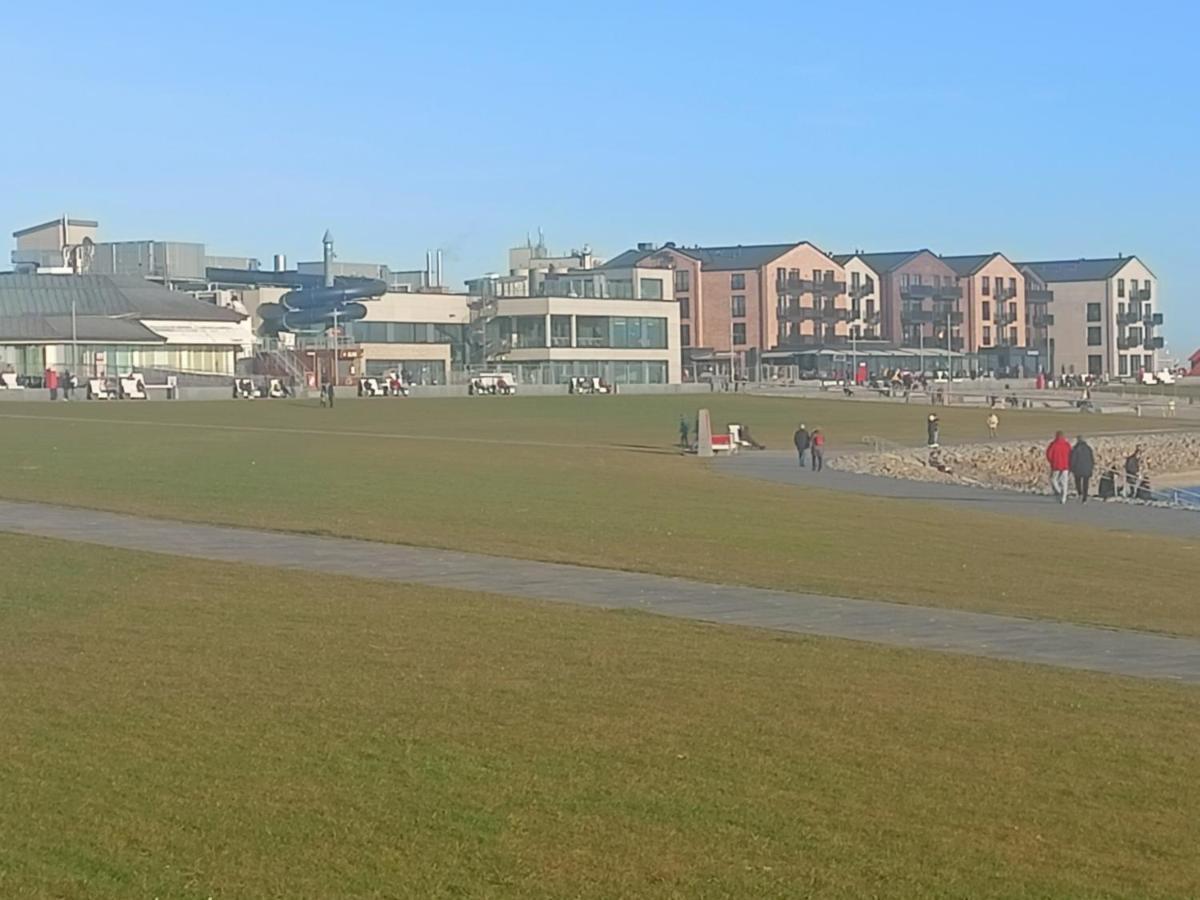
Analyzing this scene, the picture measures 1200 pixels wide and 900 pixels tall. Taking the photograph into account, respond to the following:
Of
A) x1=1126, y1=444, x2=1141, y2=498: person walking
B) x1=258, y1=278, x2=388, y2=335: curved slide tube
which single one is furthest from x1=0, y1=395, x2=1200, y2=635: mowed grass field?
x1=258, y1=278, x2=388, y2=335: curved slide tube

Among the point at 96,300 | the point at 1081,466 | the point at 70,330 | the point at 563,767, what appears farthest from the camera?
the point at 96,300

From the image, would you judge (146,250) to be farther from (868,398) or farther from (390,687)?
(390,687)

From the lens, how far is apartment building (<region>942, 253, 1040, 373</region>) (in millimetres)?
172500

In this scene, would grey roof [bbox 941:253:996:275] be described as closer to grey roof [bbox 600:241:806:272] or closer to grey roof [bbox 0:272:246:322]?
grey roof [bbox 600:241:806:272]

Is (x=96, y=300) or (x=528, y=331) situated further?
(x=528, y=331)

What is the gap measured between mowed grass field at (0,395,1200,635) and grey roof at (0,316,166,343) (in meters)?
42.0

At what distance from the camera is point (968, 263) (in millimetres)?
174375

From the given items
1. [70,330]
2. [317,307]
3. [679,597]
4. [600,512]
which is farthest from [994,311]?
[679,597]

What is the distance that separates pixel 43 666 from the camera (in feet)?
43.2

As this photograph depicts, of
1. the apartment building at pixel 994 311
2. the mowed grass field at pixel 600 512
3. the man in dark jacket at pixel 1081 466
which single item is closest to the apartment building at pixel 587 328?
the apartment building at pixel 994 311

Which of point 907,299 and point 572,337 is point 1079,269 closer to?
point 907,299

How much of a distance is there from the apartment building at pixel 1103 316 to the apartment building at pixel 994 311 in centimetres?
566

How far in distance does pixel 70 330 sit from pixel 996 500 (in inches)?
2970

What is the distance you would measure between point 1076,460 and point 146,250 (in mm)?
114789
